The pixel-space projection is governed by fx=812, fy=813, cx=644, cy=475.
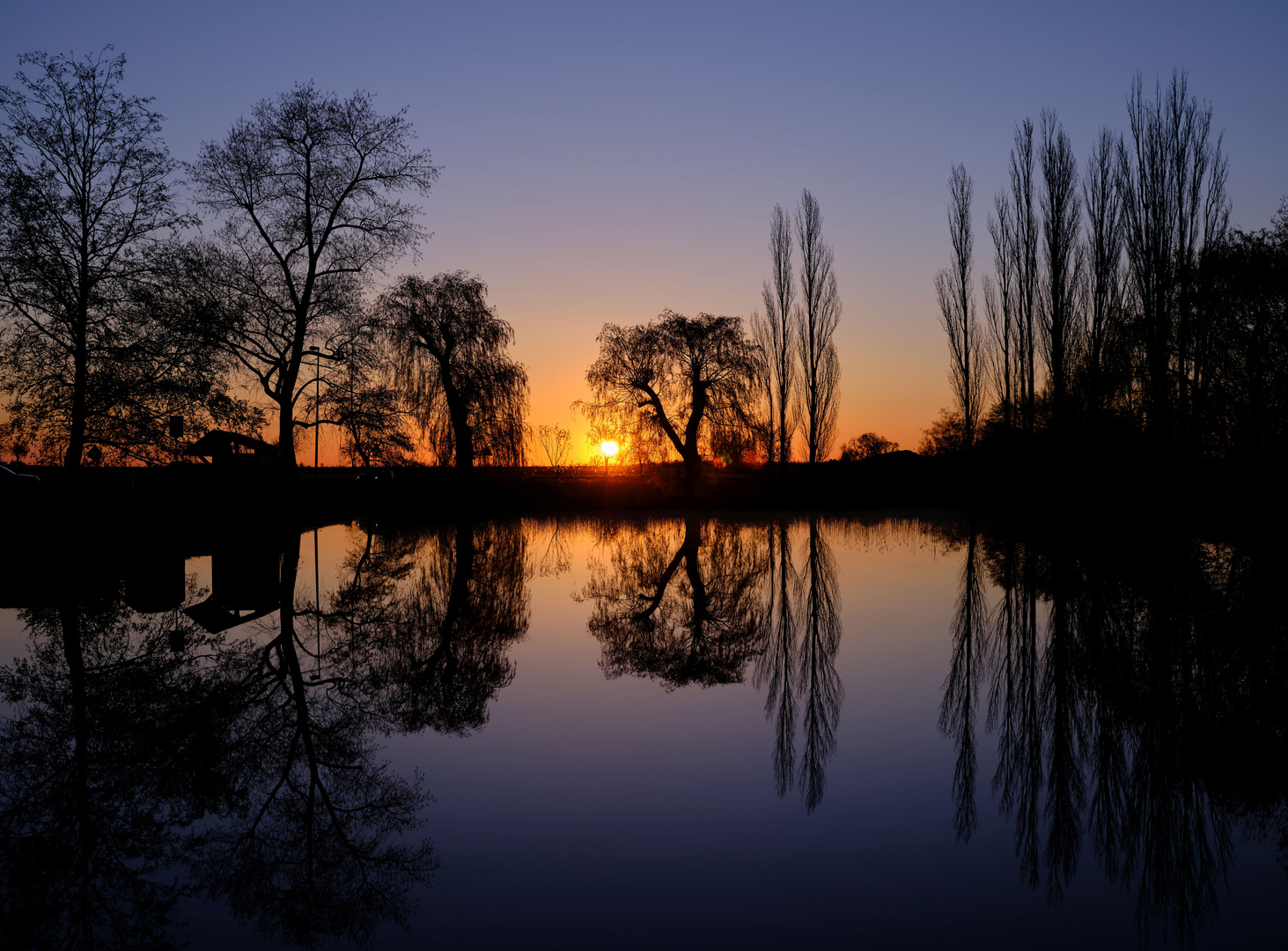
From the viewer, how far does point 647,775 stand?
17.2 ft

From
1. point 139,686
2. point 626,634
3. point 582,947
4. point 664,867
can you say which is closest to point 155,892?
point 582,947

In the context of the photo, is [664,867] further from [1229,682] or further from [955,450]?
[955,450]

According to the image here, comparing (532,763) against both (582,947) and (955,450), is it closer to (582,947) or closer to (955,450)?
(582,947)

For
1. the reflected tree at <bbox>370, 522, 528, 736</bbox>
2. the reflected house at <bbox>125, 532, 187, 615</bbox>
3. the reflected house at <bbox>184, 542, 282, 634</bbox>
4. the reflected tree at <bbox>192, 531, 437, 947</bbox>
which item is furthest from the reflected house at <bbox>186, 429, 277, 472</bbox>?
the reflected tree at <bbox>192, 531, 437, 947</bbox>

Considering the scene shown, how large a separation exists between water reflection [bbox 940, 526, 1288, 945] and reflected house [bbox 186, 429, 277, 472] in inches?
773

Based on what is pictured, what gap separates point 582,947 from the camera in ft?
10.9

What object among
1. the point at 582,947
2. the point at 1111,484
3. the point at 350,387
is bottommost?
the point at 582,947

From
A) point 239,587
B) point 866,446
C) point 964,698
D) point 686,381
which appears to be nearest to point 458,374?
point 686,381

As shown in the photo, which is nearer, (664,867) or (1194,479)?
(664,867)

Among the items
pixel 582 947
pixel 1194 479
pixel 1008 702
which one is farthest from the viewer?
pixel 1194 479

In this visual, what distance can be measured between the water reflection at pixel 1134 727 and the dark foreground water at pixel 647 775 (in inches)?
1.2

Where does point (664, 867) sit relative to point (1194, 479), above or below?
below

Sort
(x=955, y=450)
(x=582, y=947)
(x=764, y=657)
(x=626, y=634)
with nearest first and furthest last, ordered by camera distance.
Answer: (x=582, y=947) < (x=764, y=657) < (x=626, y=634) < (x=955, y=450)

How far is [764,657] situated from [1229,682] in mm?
4021
